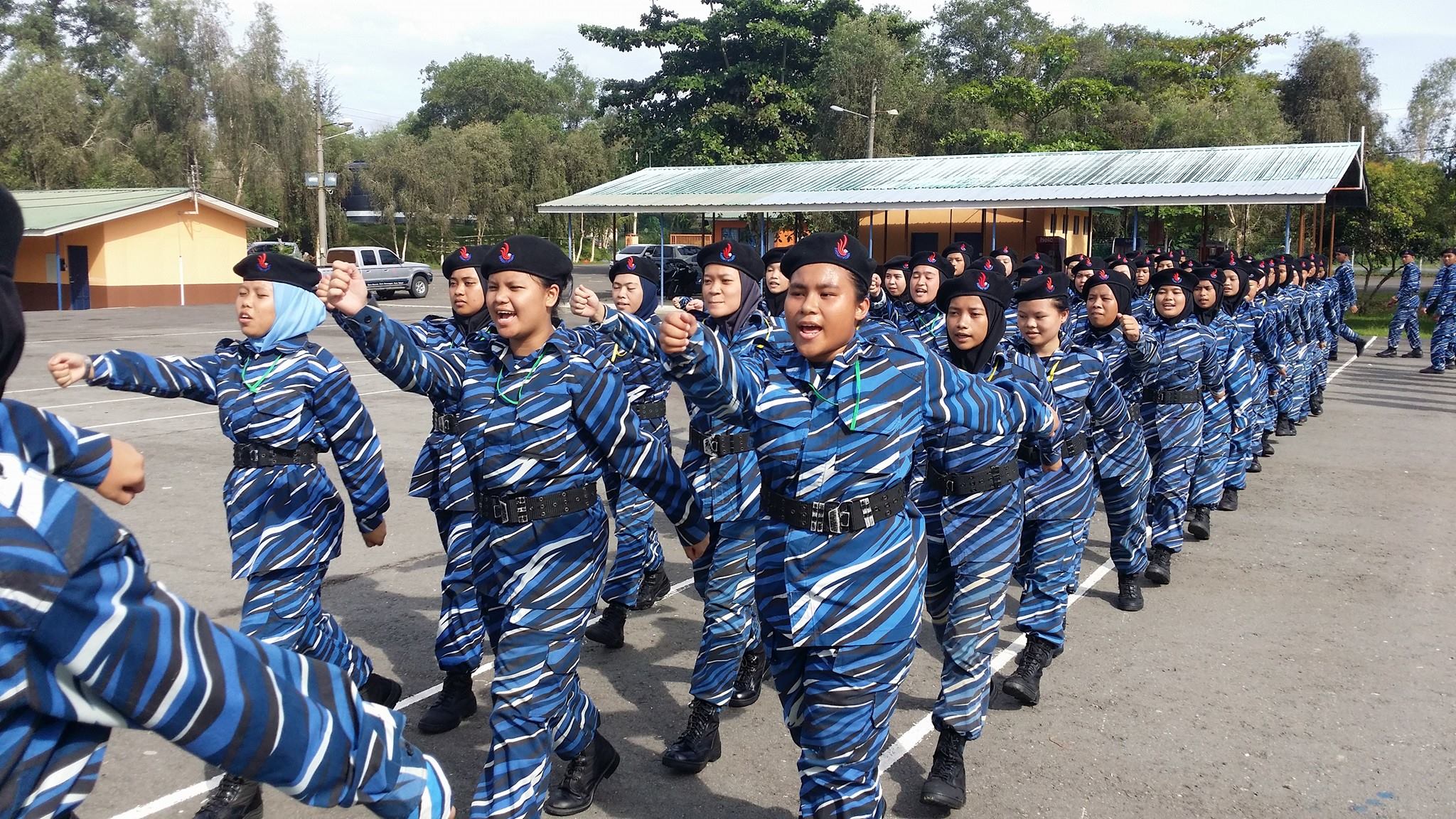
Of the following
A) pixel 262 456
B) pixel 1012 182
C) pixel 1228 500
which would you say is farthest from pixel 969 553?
pixel 1012 182

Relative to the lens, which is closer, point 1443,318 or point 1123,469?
point 1123,469

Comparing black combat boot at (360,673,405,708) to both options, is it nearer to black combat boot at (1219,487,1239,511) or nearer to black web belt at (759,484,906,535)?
black web belt at (759,484,906,535)

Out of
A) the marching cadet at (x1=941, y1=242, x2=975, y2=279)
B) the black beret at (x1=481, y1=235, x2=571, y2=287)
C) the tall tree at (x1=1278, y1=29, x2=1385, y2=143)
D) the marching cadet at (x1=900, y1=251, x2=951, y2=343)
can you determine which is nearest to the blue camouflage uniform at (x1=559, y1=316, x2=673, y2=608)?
the black beret at (x1=481, y1=235, x2=571, y2=287)

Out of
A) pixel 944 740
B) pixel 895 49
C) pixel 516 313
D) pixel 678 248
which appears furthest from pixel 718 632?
pixel 895 49

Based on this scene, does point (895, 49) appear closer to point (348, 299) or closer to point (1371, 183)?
point (1371, 183)

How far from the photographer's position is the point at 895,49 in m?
46.8

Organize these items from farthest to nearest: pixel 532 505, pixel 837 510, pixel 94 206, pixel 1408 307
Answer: pixel 94 206
pixel 1408 307
pixel 532 505
pixel 837 510

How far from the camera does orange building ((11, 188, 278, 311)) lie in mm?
32875

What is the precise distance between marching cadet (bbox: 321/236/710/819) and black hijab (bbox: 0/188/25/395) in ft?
6.07

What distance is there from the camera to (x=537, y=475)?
390 centimetres

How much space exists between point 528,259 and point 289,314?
49.0 inches

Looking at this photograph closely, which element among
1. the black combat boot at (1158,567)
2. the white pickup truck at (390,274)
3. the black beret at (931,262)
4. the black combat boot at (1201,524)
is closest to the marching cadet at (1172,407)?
the black combat boot at (1158,567)

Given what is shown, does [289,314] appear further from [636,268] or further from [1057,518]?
[1057,518]

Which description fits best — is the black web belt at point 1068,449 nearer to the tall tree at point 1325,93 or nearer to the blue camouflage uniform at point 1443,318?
the blue camouflage uniform at point 1443,318
